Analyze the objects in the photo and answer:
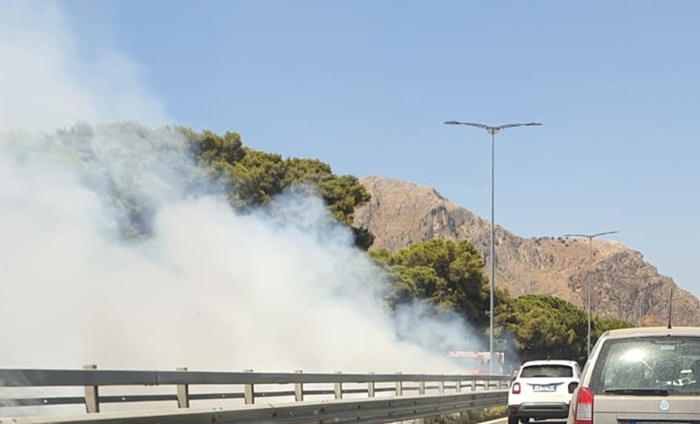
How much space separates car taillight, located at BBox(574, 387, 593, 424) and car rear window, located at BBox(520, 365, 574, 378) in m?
15.6

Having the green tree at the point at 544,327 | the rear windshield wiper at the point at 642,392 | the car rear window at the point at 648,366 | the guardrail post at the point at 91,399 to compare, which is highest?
the car rear window at the point at 648,366

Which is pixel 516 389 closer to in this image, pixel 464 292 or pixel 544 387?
pixel 544 387

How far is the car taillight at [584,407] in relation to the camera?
28.1 ft

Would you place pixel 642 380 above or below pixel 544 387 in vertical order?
above

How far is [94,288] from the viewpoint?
46.2m

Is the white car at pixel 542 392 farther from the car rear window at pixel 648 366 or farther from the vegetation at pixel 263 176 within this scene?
the vegetation at pixel 263 176

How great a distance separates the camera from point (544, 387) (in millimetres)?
23625

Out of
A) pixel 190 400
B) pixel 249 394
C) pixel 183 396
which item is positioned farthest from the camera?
pixel 190 400

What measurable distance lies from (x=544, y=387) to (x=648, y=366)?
49.8 feet

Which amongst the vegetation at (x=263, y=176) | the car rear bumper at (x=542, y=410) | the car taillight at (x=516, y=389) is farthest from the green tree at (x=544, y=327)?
the car rear bumper at (x=542, y=410)

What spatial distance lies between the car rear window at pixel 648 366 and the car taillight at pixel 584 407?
0.08 metres

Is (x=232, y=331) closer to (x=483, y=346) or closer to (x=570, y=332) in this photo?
(x=483, y=346)

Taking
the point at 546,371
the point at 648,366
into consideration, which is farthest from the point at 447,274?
the point at 648,366

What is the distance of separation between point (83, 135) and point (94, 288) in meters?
6.92
